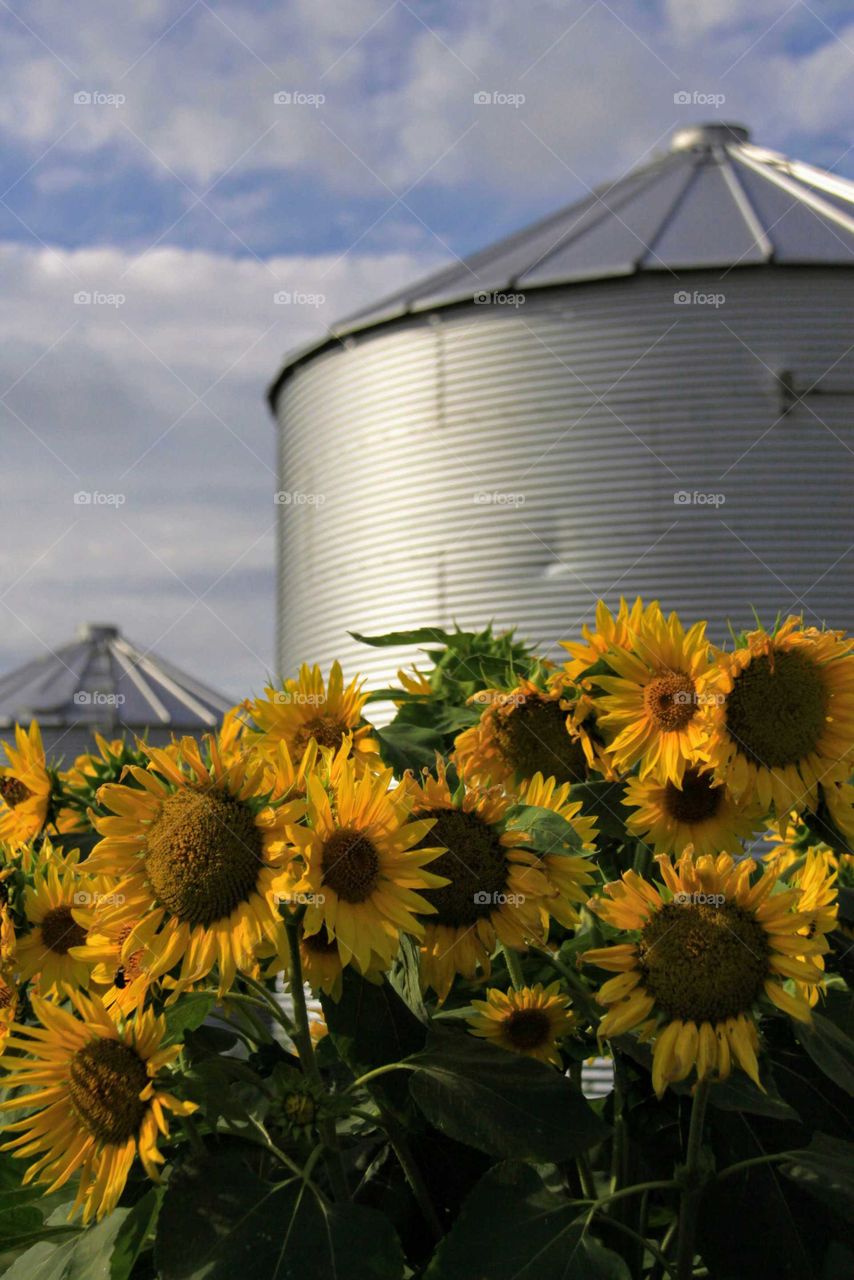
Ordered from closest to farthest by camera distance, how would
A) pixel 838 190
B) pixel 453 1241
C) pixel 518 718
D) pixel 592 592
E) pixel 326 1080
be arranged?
pixel 453 1241
pixel 326 1080
pixel 518 718
pixel 592 592
pixel 838 190

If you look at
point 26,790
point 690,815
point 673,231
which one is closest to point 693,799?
point 690,815

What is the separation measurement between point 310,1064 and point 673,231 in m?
9.57

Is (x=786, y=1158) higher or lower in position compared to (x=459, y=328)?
lower

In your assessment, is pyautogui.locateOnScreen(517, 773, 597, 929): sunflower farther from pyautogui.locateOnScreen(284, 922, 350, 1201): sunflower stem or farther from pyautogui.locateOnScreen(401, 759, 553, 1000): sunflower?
pyautogui.locateOnScreen(284, 922, 350, 1201): sunflower stem

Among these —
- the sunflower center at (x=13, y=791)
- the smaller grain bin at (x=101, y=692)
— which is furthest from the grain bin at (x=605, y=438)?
the sunflower center at (x=13, y=791)

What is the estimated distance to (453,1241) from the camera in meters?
0.75

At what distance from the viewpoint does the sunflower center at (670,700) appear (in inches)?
37.7

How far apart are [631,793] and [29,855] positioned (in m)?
0.44

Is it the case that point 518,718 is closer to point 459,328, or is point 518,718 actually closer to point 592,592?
point 592,592

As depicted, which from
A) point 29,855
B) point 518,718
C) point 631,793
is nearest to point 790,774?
point 631,793

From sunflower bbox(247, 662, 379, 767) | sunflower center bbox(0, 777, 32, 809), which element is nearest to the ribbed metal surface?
sunflower center bbox(0, 777, 32, 809)

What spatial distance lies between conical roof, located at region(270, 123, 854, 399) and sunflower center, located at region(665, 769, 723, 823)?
8.57 metres

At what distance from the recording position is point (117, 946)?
853 mm

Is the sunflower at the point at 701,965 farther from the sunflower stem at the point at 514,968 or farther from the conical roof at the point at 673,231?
the conical roof at the point at 673,231
